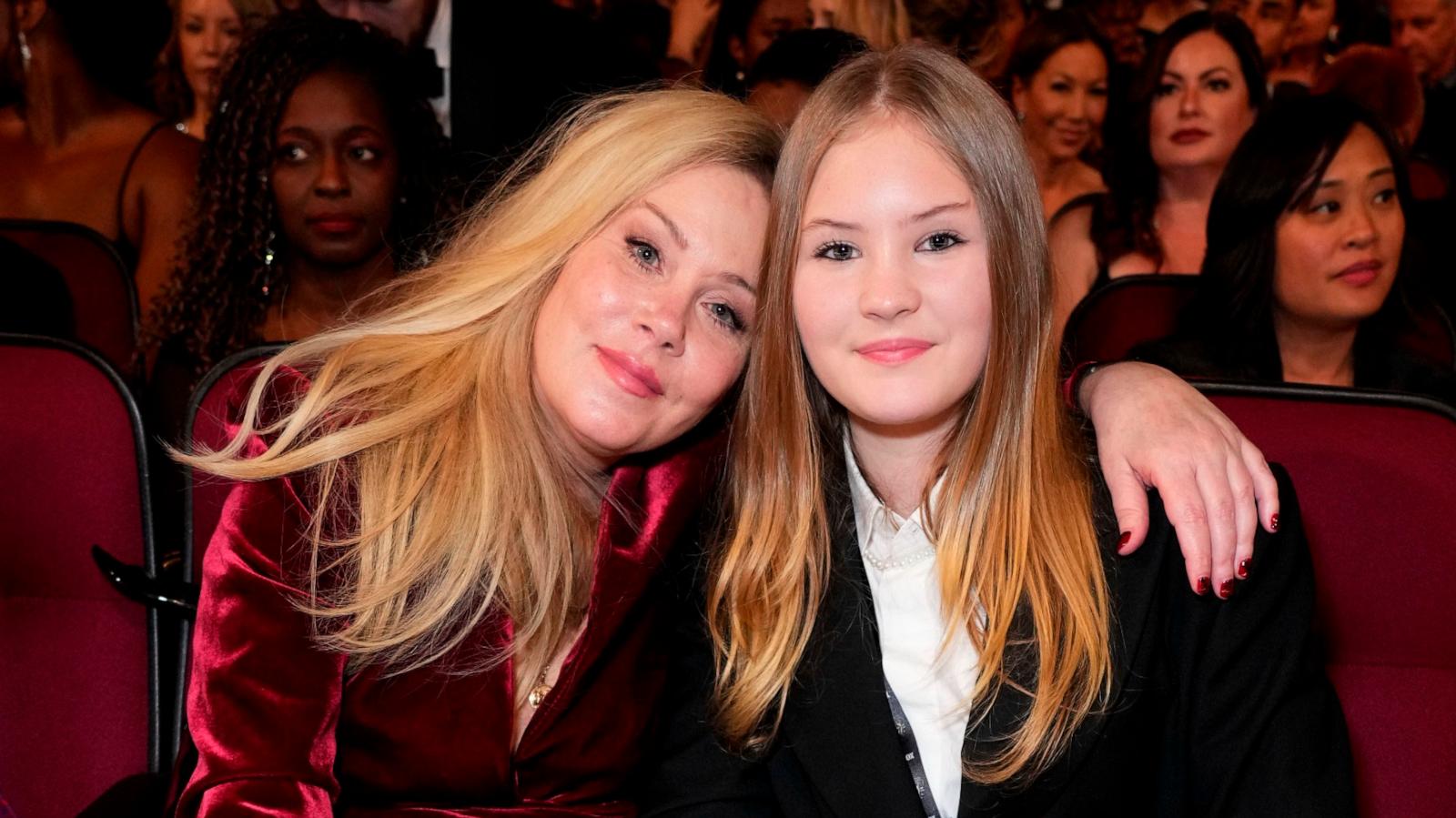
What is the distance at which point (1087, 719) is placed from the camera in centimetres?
143

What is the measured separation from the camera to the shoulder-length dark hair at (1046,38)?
12.6 ft

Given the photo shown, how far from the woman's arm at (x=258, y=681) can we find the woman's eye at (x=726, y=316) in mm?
492

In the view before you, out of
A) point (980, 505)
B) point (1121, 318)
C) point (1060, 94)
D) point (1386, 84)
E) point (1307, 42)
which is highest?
point (1307, 42)

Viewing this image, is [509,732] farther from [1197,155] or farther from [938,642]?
[1197,155]

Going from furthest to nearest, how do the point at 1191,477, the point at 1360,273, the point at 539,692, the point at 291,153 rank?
1. the point at 291,153
2. the point at 1360,273
3. the point at 539,692
4. the point at 1191,477

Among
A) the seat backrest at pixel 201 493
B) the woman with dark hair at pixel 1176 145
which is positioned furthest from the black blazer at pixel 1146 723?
the woman with dark hair at pixel 1176 145

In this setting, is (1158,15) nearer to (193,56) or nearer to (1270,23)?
(1270,23)

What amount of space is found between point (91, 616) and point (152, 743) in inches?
6.7

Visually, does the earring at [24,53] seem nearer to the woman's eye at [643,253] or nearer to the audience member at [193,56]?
the audience member at [193,56]

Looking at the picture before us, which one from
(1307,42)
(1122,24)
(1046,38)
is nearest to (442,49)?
(1046,38)

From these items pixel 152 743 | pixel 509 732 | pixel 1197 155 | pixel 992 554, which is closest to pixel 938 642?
pixel 992 554

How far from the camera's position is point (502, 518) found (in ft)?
5.25

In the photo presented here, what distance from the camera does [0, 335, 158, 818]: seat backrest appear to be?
5.73ft

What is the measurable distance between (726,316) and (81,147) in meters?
2.09
